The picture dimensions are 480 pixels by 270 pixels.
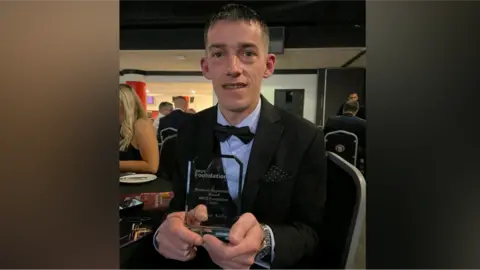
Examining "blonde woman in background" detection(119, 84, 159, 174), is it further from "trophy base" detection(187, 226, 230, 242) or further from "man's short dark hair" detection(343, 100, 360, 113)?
"trophy base" detection(187, 226, 230, 242)

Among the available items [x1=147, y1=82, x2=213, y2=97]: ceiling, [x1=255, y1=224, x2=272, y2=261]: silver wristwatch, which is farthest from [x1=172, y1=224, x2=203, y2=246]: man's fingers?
[x1=147, y1=82, x2=213, y2=97]: ceiling

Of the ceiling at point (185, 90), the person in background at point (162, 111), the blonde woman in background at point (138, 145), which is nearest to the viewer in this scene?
the ceiling at point (185, 90)

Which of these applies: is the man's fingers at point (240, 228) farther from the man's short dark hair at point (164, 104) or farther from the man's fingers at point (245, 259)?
the man's short dark hair at point (164, 104)

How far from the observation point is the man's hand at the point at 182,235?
0.35 metres

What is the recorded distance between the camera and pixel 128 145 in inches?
52.4

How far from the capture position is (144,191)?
3.27 feet

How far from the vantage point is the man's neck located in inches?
21.2

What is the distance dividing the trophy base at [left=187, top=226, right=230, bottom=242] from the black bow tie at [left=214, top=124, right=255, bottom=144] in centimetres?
21
